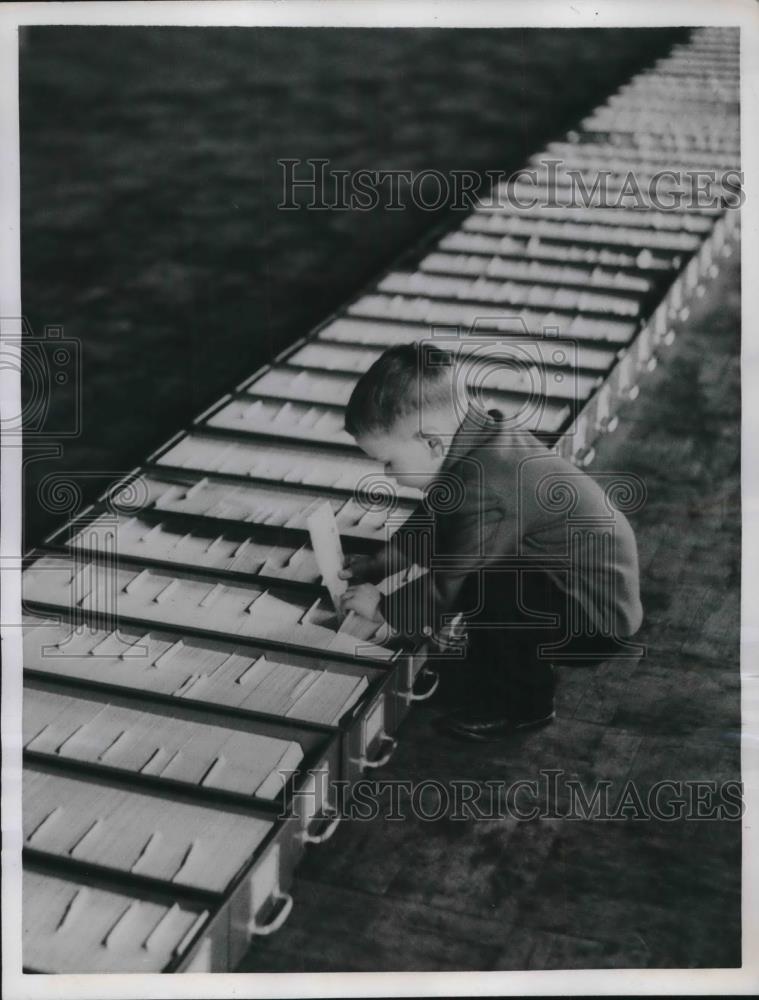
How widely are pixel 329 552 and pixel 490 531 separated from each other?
15.1 inches

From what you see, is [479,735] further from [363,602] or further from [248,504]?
[248,504]

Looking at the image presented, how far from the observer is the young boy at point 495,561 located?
2.73 metres

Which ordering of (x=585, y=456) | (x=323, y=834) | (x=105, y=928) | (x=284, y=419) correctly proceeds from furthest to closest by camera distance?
(x=284, y=419), (x=585, y=456), (x=323, y=834), (x=105, y=928)

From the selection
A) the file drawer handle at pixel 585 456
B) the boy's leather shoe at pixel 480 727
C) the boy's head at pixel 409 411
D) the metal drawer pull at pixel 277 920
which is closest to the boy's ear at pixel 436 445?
the boy's head at pixel 409 411

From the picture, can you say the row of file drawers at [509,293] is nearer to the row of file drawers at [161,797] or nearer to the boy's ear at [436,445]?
the boy's ear at [436,445]

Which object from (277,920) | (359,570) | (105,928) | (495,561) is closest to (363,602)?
(359,570)

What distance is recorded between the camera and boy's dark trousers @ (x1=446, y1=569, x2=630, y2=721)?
2.74 metres

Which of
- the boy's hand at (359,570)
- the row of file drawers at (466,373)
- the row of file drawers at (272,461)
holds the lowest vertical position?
the boy's hand at (359,570)

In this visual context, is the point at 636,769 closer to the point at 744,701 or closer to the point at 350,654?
the point at 744,701

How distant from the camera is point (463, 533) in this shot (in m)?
2.74

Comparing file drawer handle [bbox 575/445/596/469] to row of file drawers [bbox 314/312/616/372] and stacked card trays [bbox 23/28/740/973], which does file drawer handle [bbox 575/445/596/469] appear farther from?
row of file drawers [bbox 314/312/616/372]

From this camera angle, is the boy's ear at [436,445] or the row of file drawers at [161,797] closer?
the row of file drawers at [161,797]

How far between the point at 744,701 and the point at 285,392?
1376 mm

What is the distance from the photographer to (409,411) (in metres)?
2.77
